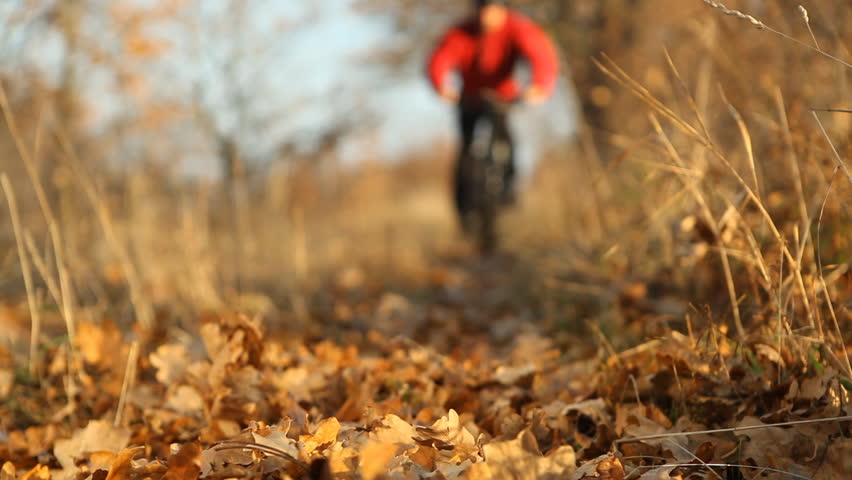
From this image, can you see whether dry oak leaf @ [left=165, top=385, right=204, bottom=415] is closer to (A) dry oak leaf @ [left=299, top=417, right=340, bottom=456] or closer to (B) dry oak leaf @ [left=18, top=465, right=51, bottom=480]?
(B) dry oak leaf @ [left=18, top=465, right=51, bottom=480]

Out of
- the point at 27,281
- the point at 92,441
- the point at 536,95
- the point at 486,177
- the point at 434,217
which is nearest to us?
the point at 92,441

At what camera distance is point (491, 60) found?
5.99m

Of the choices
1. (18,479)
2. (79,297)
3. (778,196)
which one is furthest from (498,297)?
(18,479)

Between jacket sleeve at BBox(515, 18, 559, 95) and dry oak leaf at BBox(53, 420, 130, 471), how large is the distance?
4478mm

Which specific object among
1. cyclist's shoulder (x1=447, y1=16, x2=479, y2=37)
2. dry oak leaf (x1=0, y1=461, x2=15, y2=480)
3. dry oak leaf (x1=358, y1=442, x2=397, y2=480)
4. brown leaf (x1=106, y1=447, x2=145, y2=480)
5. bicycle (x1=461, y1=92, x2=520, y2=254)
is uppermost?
cyclist's shoulder (x1=447, y1=16, x2=479, y2=37)

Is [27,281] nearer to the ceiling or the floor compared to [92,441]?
nearer to the ceiling

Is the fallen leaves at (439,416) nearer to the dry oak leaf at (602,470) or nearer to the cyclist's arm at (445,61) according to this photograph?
the dry oak leaf at (602,470)

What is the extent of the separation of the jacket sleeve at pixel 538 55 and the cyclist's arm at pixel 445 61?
48 cm

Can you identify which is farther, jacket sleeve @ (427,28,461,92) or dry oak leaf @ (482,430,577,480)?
jacket sleeve @ (427,28,461,92)

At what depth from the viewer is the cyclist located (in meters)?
5.74

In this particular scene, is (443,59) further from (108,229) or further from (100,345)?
(100,345)

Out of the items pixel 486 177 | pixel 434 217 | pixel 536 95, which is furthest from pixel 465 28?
pixel 434 217

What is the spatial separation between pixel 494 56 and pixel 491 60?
0.04 metres

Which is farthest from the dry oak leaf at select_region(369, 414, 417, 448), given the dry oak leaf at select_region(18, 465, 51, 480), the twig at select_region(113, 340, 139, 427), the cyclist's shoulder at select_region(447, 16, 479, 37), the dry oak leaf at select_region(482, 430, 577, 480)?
the cyclist's shoulder at select_region(447, 16, 479, 37)
